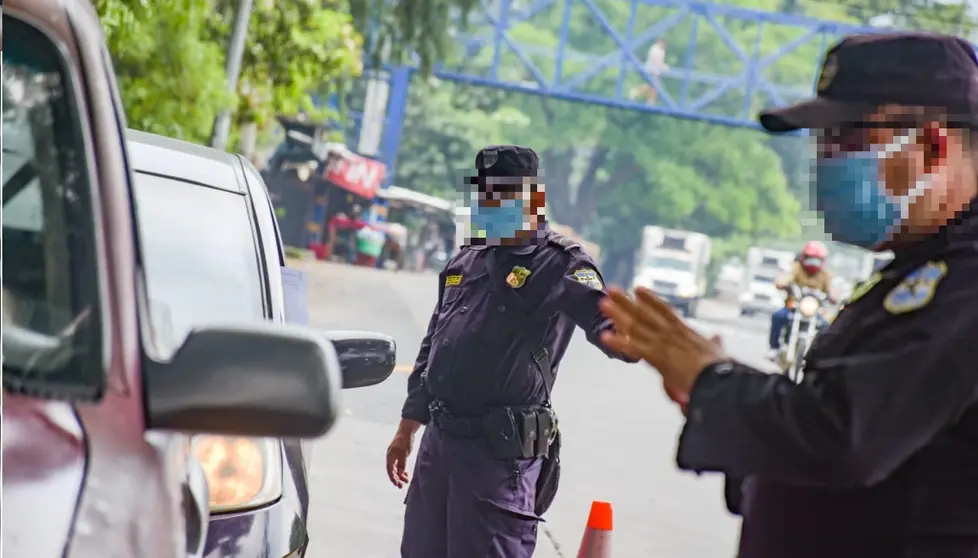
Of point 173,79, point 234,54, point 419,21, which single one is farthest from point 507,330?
point 419,21

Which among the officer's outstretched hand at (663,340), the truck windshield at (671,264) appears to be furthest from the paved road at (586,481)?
the truck windshield at (671,264)

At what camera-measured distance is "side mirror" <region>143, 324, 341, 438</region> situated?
5.82 ft

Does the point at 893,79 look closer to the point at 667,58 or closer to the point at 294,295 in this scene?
the point at 294,295

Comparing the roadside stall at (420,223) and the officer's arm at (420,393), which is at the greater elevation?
the officer's arm at (420,393)

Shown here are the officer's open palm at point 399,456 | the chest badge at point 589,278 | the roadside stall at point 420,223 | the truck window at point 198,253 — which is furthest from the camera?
the roadside stall at point 420,223

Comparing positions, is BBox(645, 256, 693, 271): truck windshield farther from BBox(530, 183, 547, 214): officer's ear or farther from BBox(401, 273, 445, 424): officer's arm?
BBox(530, 183, 547, 214): officer's ear

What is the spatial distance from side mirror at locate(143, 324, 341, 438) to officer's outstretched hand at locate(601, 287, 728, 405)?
1.61ft

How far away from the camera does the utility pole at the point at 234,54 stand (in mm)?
14938

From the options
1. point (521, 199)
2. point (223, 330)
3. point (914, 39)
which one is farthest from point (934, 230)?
point (521, 199)

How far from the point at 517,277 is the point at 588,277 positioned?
22 centimetres

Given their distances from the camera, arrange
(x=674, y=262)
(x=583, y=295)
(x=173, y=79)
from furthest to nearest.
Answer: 1. (x=674, y=262)
2. (x=173, y=79)
3. (x=583, y=295)

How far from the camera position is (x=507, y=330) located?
13.2 feet

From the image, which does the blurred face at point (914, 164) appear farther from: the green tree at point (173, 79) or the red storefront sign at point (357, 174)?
the red storefront sign at point (357, 174)

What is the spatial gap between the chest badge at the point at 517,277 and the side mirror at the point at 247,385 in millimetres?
2205
